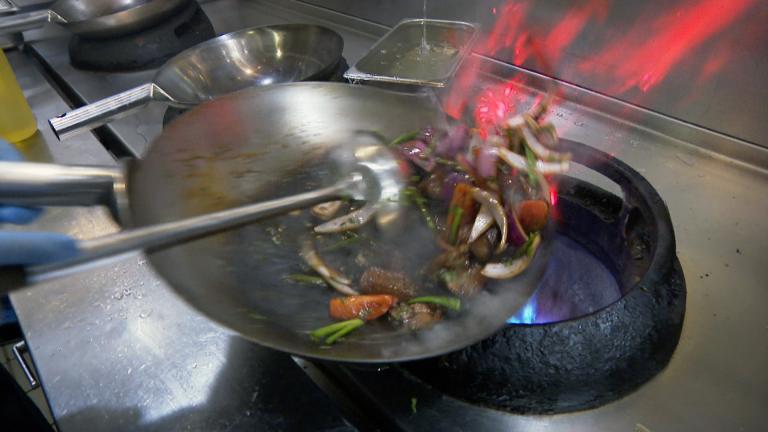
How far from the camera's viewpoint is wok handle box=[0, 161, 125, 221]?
61cm

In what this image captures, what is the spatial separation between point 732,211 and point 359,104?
3.07 ft

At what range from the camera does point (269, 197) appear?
1045 mm

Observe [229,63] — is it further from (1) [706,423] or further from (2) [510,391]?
(1) [706,423]

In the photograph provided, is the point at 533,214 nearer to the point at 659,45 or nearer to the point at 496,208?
the point at 496,208

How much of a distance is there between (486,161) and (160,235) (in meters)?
0.66

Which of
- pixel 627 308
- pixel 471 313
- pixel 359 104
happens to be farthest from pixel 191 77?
pixel 627 308

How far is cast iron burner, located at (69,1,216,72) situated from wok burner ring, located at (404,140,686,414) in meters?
1.79

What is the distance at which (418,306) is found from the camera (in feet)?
2.73

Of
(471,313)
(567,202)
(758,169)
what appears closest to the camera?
(471,313)

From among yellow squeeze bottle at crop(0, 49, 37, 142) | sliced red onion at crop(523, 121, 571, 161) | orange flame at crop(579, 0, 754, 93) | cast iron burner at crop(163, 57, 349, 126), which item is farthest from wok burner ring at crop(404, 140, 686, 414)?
yellow squeeze bottle at crop(0, 49, 37, 142)

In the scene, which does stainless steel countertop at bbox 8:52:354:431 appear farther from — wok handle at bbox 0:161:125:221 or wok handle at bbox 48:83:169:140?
wok handle at bbox 48:83:169:140

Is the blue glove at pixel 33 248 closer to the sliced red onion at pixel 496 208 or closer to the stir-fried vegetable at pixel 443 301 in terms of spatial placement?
the stir-fried vegetable at pixel 443 301

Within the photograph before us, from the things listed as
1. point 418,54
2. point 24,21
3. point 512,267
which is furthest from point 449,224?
point 24,21

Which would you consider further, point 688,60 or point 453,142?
point 688,60
